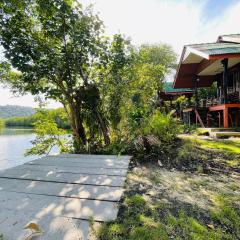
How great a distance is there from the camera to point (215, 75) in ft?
45.2

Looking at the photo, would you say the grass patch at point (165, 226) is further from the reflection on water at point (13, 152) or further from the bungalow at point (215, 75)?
the reflection on water at point (13, 152)

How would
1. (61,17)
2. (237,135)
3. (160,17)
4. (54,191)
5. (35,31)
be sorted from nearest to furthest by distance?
(54,191) < (61,17) < (35,31) < (237,135) < (160,17)

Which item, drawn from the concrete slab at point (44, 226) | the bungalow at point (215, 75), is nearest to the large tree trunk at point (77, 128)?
the concrete slab at point (44, 226)

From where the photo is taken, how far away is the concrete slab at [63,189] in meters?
2.45

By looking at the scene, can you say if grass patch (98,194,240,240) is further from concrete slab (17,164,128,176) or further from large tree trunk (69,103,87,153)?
large tree trunk (69,103,87,153)

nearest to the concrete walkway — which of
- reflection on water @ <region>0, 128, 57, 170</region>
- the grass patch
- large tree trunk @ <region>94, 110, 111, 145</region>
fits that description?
the grass patch

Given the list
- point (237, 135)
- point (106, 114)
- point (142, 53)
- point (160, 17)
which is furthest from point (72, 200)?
point (160, 17)

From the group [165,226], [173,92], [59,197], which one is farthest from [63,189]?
[173,92]

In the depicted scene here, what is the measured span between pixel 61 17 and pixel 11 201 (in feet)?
16.5

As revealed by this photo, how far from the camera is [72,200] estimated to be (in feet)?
7.55

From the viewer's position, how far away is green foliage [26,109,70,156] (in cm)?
Answer: 838

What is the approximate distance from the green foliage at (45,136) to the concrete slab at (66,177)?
4.83m

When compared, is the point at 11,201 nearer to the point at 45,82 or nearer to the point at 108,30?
the point at 45,82

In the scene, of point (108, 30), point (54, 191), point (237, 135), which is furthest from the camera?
point (237, 135)
